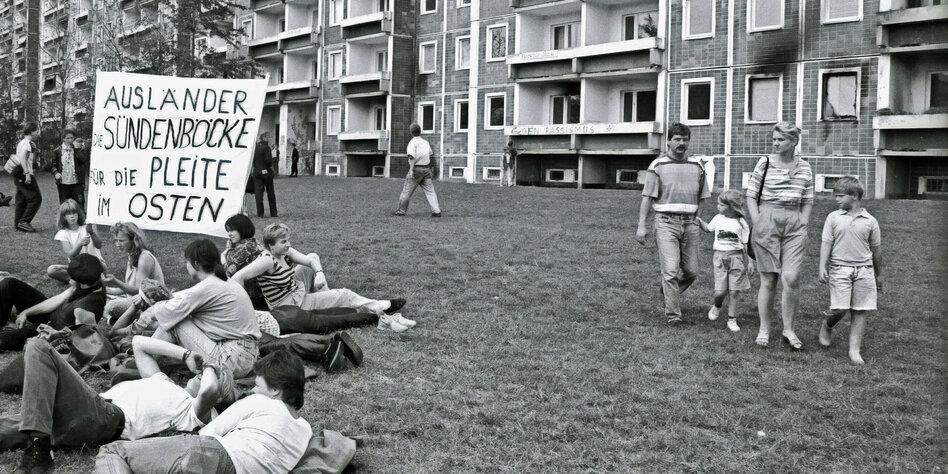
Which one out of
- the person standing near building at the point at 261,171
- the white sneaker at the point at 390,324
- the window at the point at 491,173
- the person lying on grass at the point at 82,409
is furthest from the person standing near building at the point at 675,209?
the window at the point at 491,173

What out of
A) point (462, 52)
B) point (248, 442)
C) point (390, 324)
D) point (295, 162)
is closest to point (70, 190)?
point (390, 324)

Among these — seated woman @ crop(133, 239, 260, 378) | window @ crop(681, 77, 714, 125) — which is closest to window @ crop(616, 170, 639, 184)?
window @ crop(681, 77, 714, 125)

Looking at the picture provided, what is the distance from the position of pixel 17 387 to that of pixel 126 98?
15.8ft

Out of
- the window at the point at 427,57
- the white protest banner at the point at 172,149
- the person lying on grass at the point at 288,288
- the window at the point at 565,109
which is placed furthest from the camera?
the window at the point at 427,57

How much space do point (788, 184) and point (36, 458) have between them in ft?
20.5

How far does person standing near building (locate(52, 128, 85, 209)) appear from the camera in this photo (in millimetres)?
16422

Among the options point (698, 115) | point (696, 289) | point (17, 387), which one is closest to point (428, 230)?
point (696, 289)

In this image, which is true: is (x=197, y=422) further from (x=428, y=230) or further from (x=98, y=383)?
(x=428, y=230)

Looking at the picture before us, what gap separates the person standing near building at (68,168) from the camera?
16.4 meters

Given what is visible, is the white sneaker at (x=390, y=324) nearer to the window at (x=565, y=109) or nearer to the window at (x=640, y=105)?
the window at (x=640, y=105)

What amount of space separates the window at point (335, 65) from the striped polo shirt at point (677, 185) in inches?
1643

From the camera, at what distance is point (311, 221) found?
18.9 meters

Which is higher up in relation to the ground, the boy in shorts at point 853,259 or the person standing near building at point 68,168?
the person standing near building at point 68,168

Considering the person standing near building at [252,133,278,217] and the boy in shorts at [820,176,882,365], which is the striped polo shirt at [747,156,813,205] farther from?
the person standing near building at [252,133,278,217]
